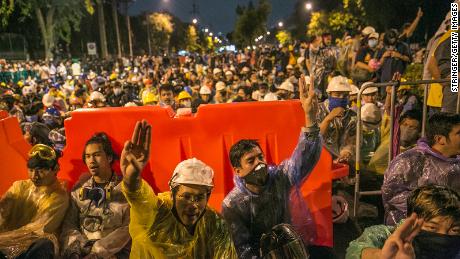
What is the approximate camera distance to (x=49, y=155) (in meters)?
3.73

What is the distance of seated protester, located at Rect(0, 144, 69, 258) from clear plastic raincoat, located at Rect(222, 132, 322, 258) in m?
1.54

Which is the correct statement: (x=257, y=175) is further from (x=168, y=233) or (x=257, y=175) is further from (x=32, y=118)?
(x=32, y=118)

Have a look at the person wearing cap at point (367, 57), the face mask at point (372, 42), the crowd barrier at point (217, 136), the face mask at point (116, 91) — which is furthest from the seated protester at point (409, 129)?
the face mask at point (116, 91)

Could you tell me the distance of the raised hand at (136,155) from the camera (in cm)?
236

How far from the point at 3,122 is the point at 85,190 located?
4.90 feet

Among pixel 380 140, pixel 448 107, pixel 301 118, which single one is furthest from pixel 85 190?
pixel 448 107

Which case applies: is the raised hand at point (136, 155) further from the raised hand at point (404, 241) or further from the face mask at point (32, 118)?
the face mask at point (32, 118)

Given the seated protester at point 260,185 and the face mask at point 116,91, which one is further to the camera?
the face mask at point 116,91

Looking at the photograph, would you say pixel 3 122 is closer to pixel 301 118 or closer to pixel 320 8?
pixel 301 118

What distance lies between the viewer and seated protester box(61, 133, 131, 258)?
11.4 ft

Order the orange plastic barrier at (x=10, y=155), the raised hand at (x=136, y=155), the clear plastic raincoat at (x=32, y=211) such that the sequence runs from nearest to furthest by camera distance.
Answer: the raised hand at (x=136, y=155) → the clear plastic raincoat at (x=32, y=211) → the orange plastic barrier at (x=10, y=155)

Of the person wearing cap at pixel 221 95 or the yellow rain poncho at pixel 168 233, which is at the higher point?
the person wearing cap at pixel 221 95

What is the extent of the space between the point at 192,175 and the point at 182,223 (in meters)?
0.33

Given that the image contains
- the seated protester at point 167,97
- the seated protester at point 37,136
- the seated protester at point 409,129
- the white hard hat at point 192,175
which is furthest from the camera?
the seated protester at point 167,97
